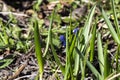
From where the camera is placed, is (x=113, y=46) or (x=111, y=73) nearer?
(x=111, y=73)

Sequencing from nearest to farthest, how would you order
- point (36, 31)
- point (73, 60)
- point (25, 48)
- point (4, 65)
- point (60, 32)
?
point (36, 31), point (73, 60), point (4, 65), point (25, 48), point (60, 32)

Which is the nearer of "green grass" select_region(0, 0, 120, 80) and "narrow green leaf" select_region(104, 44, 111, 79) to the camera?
"narrow green leaf" select_region(104, 44, 111, 79)

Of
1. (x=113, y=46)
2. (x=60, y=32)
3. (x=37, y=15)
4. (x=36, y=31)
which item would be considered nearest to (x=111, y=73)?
(x=36, y=31)

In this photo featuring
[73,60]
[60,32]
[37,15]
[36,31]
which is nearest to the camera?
[36,31]

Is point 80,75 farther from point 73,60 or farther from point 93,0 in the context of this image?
point 93,0

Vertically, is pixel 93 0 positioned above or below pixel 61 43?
above

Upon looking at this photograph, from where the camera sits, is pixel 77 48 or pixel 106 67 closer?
pixel 106 67

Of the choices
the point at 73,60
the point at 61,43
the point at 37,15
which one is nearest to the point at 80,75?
the point at 73,60

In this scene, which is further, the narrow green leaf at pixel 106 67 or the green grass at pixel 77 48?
the green grass at pixel 77 48

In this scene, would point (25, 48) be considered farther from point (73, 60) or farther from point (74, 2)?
point (74, 2)
